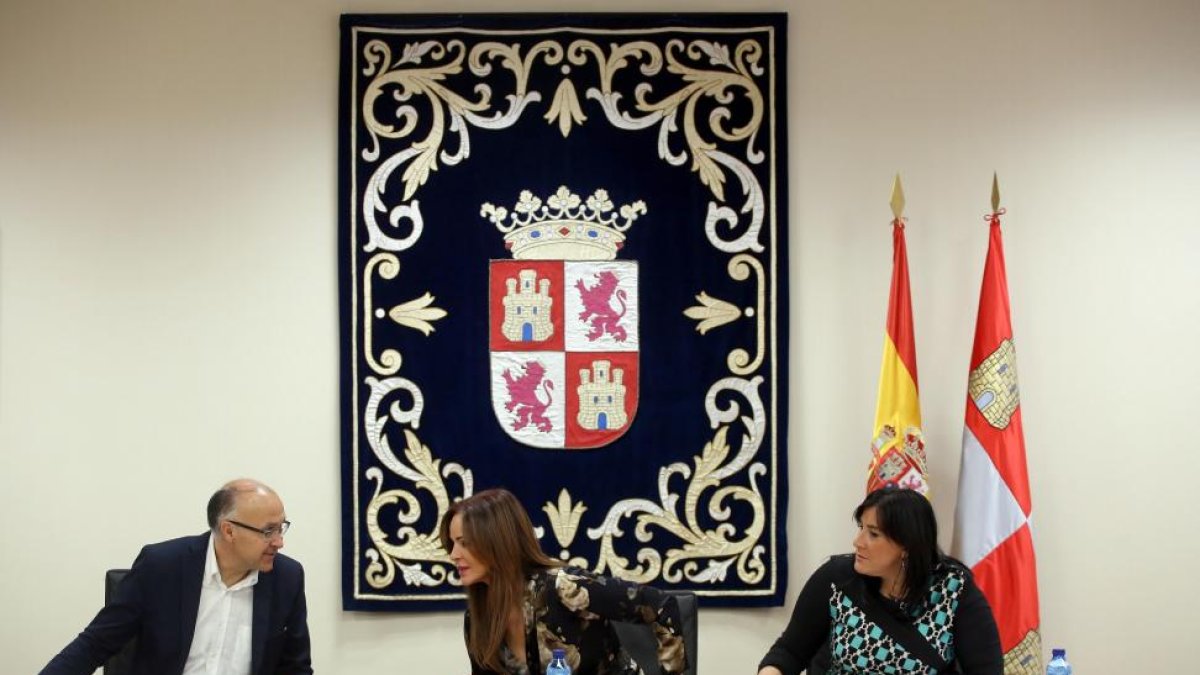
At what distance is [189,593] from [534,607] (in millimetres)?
847

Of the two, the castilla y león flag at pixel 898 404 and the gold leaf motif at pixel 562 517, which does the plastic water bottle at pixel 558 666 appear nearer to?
the castilla y león flag at pixel 898 404

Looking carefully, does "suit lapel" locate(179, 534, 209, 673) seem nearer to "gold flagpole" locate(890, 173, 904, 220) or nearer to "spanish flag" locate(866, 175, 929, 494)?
"spanish flag" locate(866, 175, 929, 494)

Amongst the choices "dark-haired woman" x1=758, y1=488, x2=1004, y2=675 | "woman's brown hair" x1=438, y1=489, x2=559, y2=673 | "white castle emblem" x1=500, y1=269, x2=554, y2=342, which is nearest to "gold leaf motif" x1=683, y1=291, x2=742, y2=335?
"white castle emblem" x1=500, y1=269, x2=554, y2=342

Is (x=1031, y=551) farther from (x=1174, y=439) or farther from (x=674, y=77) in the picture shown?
(x=674, y=77)

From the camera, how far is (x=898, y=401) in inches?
153

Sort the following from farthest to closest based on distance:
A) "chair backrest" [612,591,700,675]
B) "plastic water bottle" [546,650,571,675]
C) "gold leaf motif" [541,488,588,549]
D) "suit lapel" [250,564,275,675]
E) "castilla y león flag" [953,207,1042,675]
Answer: "gold leaf motif" [541,488,588,549]
"castilla y león flag" [953,207,1042,675]
"suit lapel" [250,564,275,675]
"chair backrest" [612,591,700,675]
"plastic water bottle" [546,650,571,675]

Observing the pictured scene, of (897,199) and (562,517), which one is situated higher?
(897,199)

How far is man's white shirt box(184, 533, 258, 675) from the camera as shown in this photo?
3027 millimetres

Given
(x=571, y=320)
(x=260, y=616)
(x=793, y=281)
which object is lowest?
(x=260, y=616)

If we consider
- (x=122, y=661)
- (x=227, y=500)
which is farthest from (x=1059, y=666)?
(x=122, y=661)

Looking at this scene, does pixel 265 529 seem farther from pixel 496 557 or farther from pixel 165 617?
pixel 496 557

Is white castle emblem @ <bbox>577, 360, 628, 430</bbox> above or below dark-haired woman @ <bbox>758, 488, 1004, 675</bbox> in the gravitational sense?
above

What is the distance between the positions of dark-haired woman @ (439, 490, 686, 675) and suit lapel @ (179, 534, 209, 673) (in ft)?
2.08

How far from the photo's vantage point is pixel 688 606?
3.15 meters
